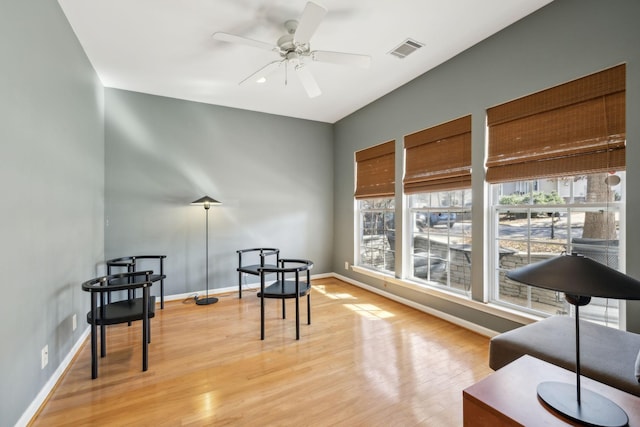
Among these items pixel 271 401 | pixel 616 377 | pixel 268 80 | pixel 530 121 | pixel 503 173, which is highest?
pixel 268 80

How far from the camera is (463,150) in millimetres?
3176

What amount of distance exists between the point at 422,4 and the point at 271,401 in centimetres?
327

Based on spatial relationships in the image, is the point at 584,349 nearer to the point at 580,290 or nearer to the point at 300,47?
the point at 580,290

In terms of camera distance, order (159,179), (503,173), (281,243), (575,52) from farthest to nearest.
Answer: (281,243)
(159,179)
(503,173)
(575,52)

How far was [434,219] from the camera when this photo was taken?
3668 millimetres

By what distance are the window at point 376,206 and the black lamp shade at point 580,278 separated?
3.18 m

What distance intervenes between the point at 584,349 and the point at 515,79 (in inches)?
89.7

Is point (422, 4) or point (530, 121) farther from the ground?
point (422, 4)

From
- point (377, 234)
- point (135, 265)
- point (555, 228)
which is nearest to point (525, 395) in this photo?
point (555, 228)

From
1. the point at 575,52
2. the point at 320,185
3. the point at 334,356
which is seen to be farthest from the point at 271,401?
the point at 320,185

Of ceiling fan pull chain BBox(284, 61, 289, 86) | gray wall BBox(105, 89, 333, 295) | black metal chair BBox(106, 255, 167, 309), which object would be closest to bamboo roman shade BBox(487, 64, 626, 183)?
ceiling fan pull chain BBox(284, 61, 289, 86)

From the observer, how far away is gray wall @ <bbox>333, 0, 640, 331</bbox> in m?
2.01

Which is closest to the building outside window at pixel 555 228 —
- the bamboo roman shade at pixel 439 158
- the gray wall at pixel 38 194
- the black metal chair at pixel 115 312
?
the bamboo roman shade at pixel 439 158

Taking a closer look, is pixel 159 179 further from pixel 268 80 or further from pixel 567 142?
pixel 567 142
